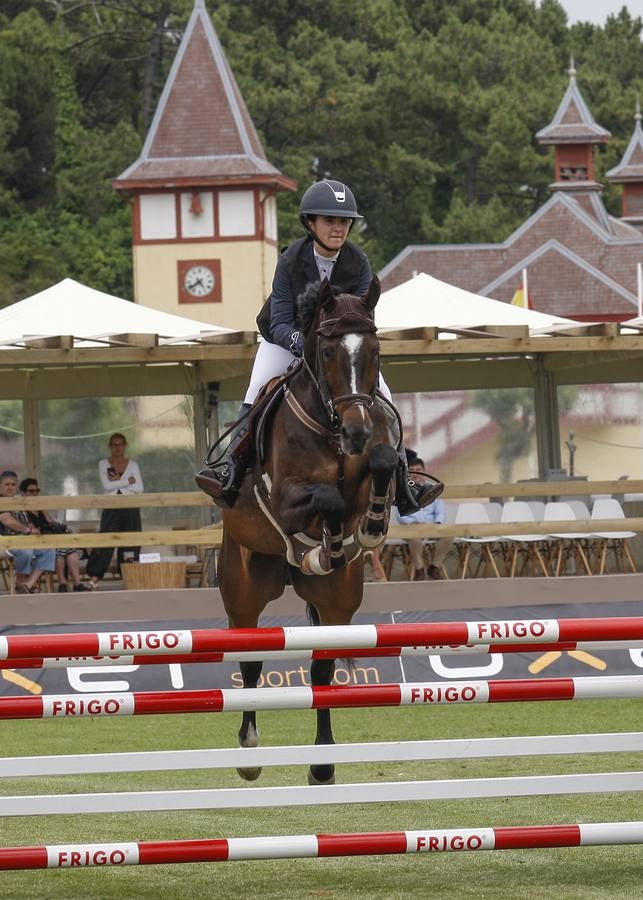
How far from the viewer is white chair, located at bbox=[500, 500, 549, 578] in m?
16.0

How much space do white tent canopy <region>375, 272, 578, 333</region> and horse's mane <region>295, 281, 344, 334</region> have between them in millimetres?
7644

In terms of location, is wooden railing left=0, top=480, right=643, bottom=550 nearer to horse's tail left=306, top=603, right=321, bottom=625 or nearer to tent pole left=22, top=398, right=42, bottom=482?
tent pole left=22, top=398, right=42, bottom=482

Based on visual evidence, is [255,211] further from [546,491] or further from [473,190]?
[546,491]

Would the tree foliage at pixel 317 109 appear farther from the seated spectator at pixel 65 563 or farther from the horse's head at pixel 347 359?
the horse's head at pixel 347 359

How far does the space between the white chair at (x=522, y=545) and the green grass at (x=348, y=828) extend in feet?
14.7

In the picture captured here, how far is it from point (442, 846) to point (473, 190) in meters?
66.2

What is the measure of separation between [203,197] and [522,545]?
4331cm

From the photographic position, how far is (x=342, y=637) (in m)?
5.39

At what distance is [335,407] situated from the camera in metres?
7.05

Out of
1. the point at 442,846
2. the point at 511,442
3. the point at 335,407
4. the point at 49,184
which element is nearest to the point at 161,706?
the point at 442,846

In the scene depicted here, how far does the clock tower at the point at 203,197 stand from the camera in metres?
56.4

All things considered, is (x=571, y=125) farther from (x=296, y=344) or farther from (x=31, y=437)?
(x=296, y=344)

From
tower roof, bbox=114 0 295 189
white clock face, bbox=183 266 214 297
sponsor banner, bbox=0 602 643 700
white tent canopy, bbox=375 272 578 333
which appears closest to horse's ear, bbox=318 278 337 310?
sponsor banner, bbox=0 602 643 700

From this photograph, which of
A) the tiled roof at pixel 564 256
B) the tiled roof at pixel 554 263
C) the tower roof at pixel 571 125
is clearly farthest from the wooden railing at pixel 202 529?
the tower roof at pixel 571 125
